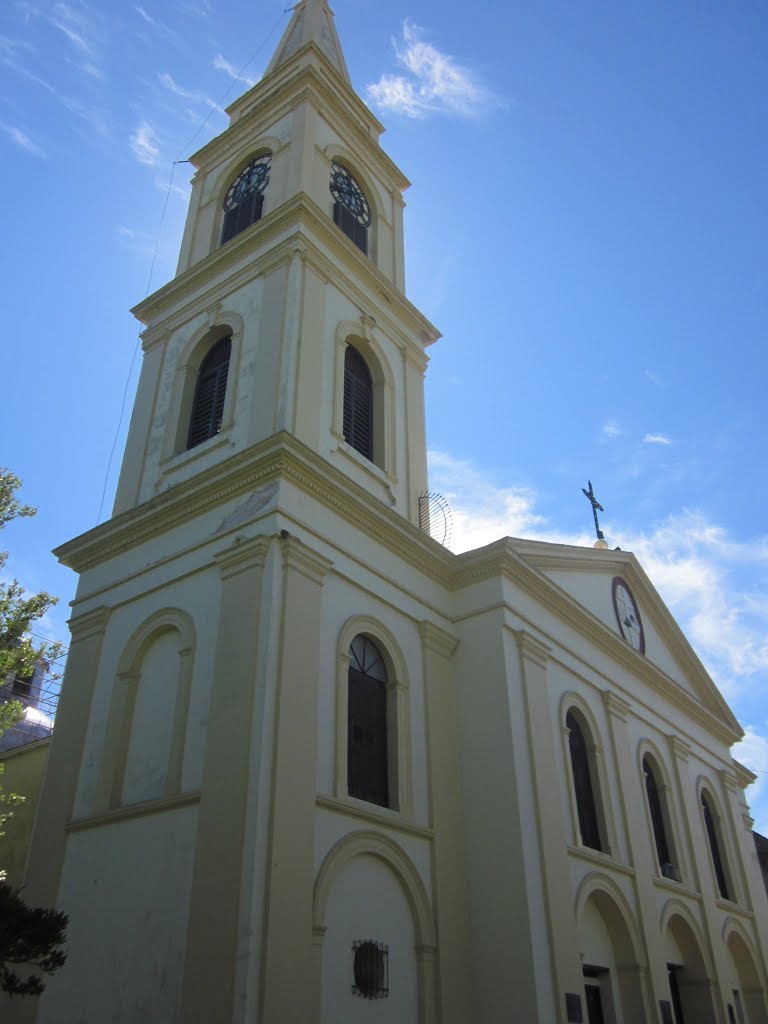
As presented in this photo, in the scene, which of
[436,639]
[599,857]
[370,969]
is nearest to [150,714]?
[370,969]

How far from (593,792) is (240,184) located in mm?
14457

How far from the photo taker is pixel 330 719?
11742mm

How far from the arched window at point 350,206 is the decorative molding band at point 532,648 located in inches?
344

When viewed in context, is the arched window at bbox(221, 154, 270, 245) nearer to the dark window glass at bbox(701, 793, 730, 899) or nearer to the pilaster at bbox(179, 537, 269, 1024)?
the pilaster at bbox(179, 537, 269, 1024)

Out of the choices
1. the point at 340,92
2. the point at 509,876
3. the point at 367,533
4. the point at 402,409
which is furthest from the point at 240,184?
the point at 509,876

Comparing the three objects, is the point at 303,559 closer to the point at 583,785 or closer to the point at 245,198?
the point at 583,785

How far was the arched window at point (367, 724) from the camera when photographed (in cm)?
1221

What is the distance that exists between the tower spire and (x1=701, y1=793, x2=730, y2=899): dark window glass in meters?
19.4

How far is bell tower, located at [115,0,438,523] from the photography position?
48.1ft

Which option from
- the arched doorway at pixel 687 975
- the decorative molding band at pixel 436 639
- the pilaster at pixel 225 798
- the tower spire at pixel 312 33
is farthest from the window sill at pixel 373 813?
the tower spire at pixel 312 33

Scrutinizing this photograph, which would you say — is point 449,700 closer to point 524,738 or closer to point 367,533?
point 524,738

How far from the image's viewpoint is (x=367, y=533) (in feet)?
45.8

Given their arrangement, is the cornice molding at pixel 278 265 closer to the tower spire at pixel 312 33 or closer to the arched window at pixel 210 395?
the arched window at pixel 210 395

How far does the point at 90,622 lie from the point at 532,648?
7096mm
